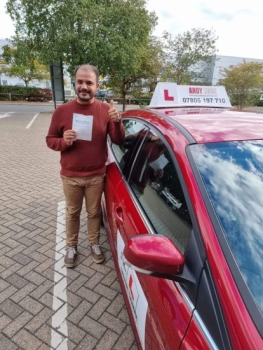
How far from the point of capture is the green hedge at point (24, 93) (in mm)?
25438

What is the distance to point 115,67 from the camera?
13.9 meters

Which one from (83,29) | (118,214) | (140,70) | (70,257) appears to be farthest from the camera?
(140,70)

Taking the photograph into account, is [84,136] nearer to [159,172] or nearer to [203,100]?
[159,172]

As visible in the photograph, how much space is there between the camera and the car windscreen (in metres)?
0.99

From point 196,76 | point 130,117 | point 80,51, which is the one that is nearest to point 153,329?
point 130,117

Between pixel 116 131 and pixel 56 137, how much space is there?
0.55 m

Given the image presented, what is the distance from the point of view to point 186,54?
48.9 ft

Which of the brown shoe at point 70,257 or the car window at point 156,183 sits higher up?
the car window at point 156,183

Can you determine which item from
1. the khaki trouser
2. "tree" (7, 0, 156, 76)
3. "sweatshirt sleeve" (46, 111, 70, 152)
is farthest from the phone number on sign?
"tree" (7, 0, 156, 76)

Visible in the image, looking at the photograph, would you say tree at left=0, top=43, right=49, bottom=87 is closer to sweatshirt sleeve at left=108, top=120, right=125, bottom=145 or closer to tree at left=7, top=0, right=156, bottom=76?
tree at left=7, top=0, right=156, bottom=76

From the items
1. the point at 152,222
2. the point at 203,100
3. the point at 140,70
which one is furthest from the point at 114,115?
the point at 140,70

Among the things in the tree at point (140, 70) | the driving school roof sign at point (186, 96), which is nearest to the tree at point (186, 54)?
the tree at point (140, 70)

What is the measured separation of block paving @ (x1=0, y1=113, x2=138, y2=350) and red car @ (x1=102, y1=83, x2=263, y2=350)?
1.45 feet

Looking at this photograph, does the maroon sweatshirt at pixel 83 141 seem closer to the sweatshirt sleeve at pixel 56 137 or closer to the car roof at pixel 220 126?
the sweatshirt sleeve at pixel 56 137
